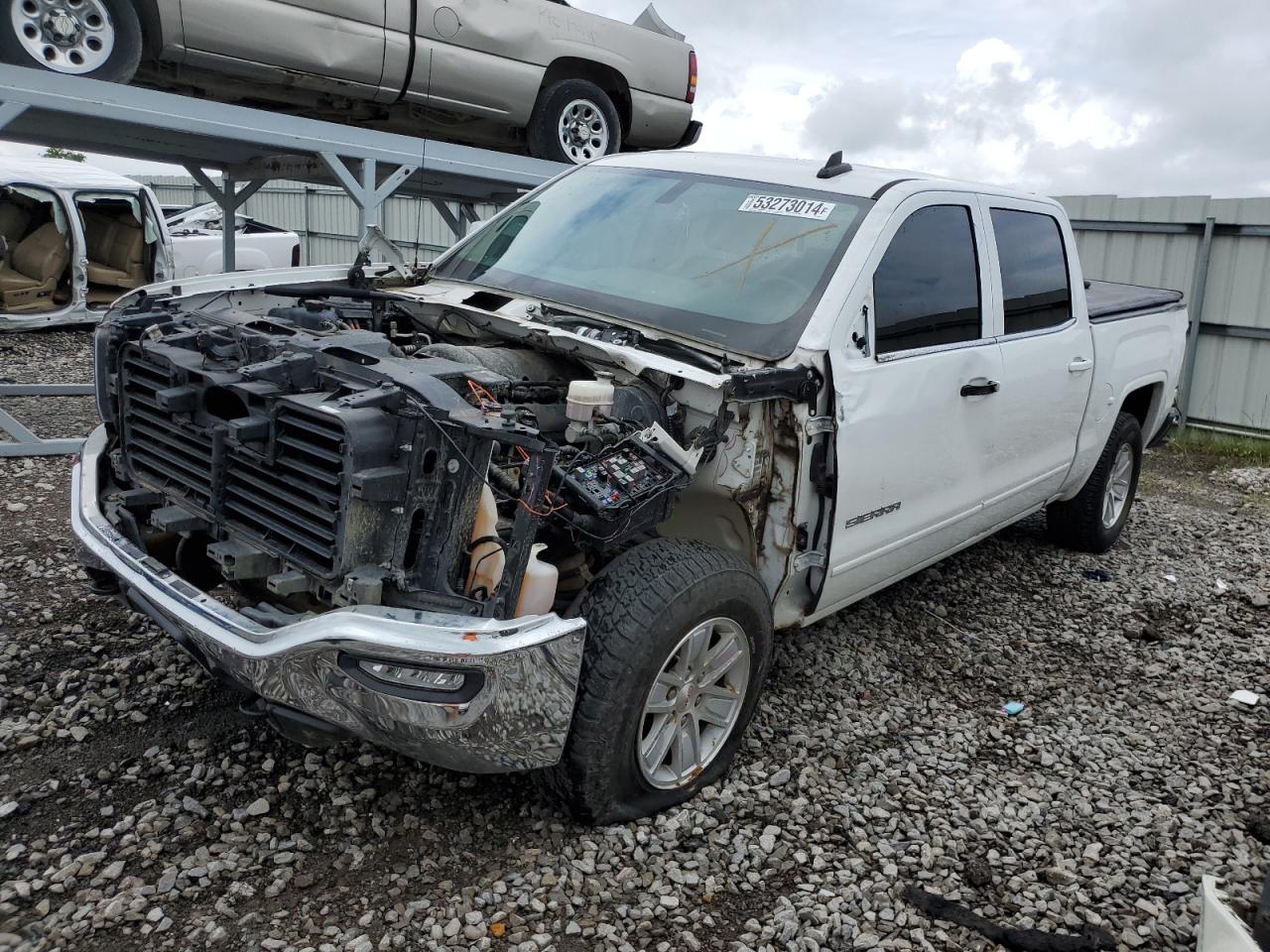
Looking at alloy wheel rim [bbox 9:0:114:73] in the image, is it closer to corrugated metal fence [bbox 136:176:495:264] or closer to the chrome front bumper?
the chrome front bumper

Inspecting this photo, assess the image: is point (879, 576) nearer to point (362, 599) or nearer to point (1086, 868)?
point (1086, 868)

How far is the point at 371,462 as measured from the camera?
2.44 m

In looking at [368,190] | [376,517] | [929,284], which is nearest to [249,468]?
[376,517]

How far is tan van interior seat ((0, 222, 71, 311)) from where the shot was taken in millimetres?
10578

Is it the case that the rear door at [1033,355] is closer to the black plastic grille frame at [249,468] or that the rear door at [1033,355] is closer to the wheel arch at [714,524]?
the wheel arch at [714,524]

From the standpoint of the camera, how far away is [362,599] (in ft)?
8.09

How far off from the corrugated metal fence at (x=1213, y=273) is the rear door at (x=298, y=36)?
7.85 metres

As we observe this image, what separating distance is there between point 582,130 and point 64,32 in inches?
150

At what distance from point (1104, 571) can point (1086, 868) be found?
3.07m

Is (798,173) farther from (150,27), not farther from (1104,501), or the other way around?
(150,27)

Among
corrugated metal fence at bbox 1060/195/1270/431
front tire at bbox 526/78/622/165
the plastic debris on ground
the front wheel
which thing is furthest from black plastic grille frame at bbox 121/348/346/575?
corrugated metal fence at bbox 1060/195/1270/431

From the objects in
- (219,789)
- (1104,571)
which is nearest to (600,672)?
(219,789)

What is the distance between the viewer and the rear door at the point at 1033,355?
420 centimetres

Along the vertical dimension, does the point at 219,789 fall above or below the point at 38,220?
below
